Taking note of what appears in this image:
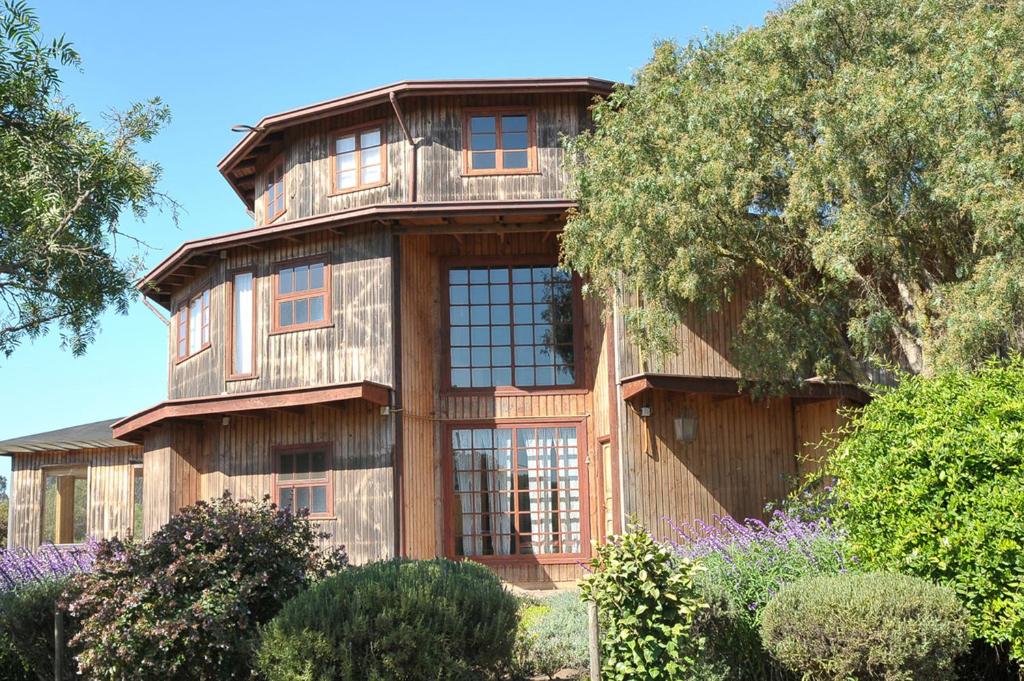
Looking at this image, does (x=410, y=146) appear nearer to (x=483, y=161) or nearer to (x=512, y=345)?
(x=483, y=161)

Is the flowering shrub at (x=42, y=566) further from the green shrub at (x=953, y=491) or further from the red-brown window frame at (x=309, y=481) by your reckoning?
the green shrub at (x=953, y=491)

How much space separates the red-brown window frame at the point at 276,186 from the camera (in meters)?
18.7

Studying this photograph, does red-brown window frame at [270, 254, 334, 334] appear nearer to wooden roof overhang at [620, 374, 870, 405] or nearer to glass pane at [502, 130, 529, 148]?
glass pane at [502, 130, 529, 148]

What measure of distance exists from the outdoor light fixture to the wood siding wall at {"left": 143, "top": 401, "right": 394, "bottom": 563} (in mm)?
4353

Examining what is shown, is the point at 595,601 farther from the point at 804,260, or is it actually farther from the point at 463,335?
the point at 463,335

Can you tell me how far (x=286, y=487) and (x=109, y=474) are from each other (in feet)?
30.3

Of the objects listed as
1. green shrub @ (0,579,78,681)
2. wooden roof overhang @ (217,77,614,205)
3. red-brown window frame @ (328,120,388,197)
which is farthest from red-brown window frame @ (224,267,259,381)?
green shrub @ (0,579,78,681)

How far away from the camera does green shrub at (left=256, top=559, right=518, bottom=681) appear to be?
704cm

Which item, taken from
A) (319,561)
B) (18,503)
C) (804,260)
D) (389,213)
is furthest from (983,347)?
(18,503)

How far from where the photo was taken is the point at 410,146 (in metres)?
17.1

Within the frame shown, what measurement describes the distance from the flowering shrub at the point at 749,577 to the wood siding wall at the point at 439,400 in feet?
20.2

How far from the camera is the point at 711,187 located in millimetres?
12438

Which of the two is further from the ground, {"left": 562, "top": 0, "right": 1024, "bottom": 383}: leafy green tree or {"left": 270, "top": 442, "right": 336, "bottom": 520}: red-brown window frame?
{"left": 562, "top": 0, "right": 1024, "bottom": 383}: leafy green tree

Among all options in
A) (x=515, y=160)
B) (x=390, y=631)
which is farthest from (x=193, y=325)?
(x=390, y=631)
